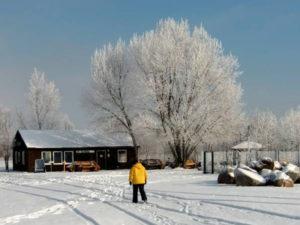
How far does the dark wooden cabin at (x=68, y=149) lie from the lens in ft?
162

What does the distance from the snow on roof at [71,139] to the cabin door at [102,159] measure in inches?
26.4

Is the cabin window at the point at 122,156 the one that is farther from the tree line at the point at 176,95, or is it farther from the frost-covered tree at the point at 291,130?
the frost-covered tree at the point at 291,130

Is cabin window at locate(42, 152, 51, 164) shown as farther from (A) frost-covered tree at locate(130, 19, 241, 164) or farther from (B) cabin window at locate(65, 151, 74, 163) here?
(A) frost-covered tree at locate(130, 19, 241, 164)

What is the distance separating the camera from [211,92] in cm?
4866

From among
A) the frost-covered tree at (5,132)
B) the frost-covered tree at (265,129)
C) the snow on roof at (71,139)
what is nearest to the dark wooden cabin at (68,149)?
the snow on roof at (71,139)

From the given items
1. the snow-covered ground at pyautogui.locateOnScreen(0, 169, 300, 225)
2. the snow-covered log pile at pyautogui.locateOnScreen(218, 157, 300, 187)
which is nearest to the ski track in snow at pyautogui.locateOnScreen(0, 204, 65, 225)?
the snow-covered ground at pyautogui.locateOnScreen(0, 169, 300, 225)

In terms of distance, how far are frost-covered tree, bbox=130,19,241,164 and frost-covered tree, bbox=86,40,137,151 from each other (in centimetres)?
459

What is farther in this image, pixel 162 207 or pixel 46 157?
pixel 46 157

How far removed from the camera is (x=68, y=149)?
5028 cm

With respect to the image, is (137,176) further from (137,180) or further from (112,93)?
(112,93)

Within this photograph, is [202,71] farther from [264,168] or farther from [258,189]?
[258,189]

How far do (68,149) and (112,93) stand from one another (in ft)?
24.4

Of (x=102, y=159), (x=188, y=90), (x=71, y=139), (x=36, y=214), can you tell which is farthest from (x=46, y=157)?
(x=36, y=214)

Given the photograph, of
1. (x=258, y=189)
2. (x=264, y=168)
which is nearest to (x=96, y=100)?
(x=264, y=168)
